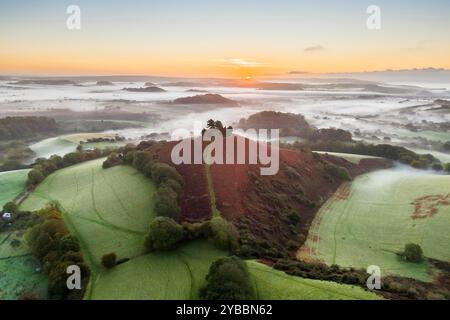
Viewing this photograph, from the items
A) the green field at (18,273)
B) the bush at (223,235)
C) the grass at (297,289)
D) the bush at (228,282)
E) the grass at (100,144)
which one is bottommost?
the green field at (18,273)

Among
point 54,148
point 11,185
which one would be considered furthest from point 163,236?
point 54,148

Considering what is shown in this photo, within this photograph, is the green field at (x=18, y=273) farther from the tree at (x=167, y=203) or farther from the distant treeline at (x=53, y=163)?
the distant treeline at (x=53, y=163)

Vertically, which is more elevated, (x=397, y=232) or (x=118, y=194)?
(x=118, y=194)

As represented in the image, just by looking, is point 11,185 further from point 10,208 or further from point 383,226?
point 383,226

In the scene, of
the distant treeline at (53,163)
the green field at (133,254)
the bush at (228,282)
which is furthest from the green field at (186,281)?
the distant treeline at (53,163)

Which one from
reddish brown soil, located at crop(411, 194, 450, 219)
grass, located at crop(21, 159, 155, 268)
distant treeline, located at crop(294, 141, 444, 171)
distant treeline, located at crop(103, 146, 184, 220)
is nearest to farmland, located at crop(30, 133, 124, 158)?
grass, located at crop(21, 159, 155, 268)

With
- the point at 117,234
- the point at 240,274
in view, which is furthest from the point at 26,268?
the point at 240,274
